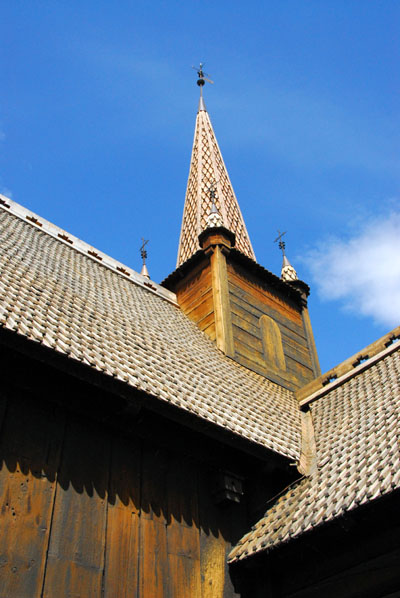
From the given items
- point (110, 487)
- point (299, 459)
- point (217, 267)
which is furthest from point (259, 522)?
point (217, 267)

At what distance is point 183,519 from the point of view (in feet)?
19.1

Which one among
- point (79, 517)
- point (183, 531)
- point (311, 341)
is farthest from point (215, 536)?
point (311, 341)

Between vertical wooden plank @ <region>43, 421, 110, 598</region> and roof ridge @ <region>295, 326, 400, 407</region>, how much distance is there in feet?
16.3

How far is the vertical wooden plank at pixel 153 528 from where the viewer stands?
515 cm

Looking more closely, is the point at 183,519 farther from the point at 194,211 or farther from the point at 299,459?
the point at 194,211

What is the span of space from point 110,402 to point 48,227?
6921mm

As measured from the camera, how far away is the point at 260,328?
12125 mm

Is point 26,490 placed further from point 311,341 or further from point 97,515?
point 311,341

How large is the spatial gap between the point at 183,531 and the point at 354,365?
5.01m

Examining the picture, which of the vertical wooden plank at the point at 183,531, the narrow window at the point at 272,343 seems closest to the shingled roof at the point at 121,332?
the vertical wooden plank at the point at 183,531

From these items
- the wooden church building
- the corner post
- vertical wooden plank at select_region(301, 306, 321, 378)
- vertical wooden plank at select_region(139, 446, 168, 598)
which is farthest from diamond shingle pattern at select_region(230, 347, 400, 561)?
vertical wooden plank at select_region(301, 306, 321, 378)

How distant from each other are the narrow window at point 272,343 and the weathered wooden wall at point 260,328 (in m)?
0.07

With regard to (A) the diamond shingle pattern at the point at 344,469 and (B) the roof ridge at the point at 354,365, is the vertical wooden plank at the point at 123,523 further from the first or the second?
(B) the roof ridge at the point at 354,365

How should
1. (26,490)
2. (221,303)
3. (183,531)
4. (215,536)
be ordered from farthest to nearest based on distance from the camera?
(221,303) → (215,536) → (183,531) → (26,490)
